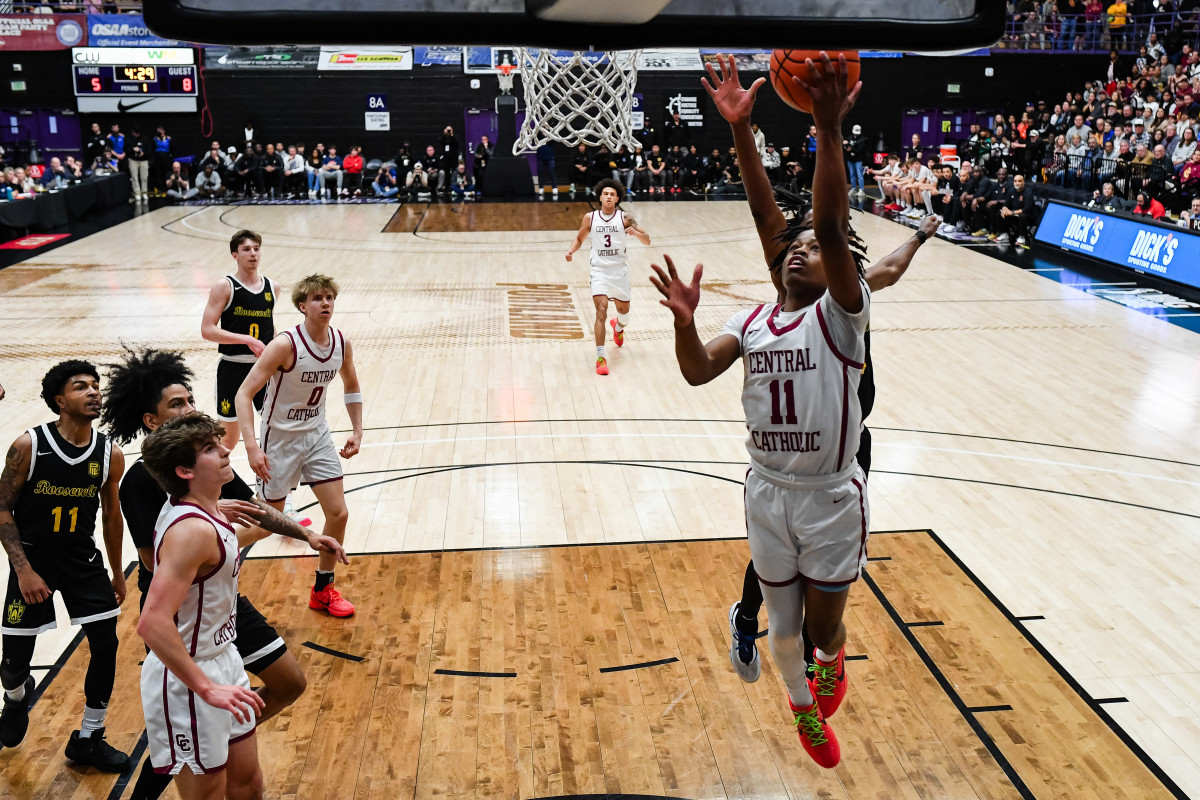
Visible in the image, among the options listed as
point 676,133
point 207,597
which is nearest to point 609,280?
point 207,597

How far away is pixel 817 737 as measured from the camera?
3.61 meters

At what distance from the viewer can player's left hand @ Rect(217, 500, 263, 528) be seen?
352cm

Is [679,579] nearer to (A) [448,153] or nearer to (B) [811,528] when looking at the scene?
(B) [811,528]

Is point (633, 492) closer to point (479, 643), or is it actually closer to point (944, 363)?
point (479, 643)

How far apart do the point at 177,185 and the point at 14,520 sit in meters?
21.6

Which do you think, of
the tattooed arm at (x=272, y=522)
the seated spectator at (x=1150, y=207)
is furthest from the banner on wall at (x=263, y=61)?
the tattooed arm at (x=272, y=522)

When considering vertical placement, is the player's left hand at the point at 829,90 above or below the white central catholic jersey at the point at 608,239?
above

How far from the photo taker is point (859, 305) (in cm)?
317

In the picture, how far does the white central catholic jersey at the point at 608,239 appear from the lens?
9688mm

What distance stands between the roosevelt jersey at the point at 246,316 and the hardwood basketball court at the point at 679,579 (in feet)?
3.92

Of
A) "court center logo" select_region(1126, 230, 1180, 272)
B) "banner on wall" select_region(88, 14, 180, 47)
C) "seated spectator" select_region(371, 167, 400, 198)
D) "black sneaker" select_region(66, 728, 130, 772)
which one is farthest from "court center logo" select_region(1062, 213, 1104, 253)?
"banner on wall" select_region(88, 14, 180, 47)

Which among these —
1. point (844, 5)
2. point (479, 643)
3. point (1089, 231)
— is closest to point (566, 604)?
point (479, 643)

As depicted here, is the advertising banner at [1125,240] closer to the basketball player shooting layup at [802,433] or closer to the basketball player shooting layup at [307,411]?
the basketball player shooting layup at [307,411]

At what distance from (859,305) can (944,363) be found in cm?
763
